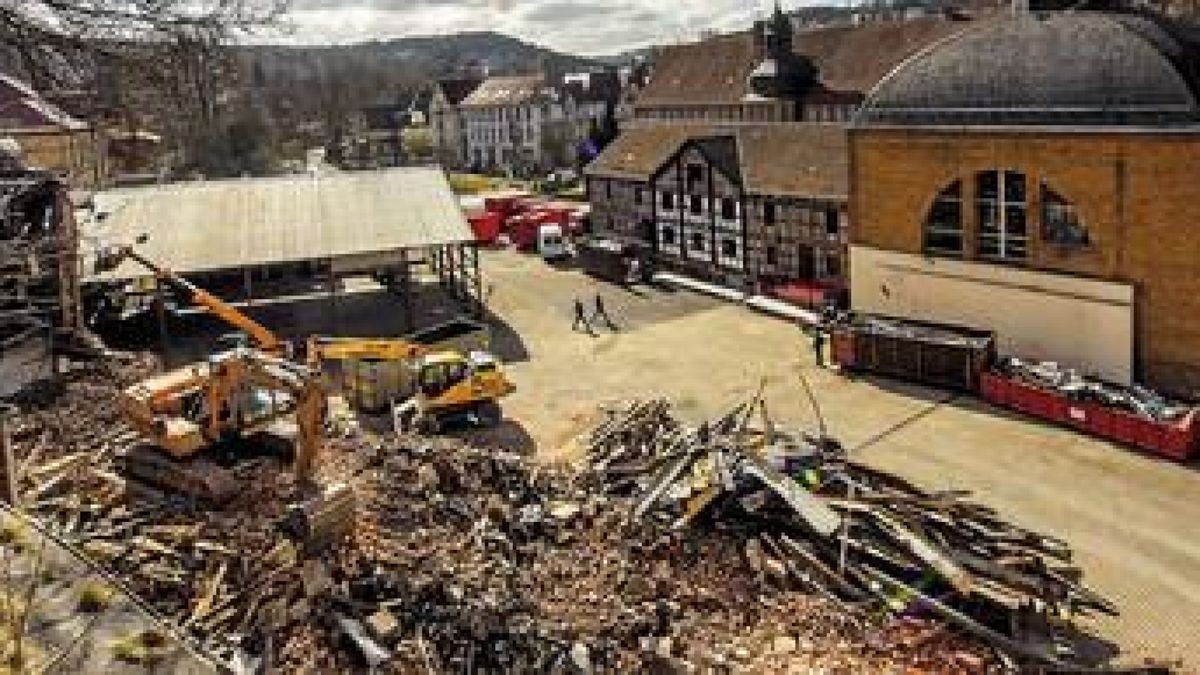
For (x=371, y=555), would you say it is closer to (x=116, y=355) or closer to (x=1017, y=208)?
(x=116, y=355)

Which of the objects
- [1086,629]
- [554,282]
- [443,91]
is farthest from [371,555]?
[443,91]

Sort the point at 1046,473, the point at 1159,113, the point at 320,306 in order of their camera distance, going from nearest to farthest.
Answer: the point at 1046,473
the point at 1159,113
the point at 320,306

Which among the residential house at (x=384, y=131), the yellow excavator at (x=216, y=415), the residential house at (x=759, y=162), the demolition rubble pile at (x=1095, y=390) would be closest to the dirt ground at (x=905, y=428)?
the demolition rubble pile at (x=1095, y=390)

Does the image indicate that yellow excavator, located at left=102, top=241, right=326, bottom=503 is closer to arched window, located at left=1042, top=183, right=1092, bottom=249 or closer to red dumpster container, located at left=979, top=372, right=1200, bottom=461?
red dumpster container, located at left=979, top=372, right=1200, bottom=461

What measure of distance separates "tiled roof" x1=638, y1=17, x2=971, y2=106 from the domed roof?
10.8m

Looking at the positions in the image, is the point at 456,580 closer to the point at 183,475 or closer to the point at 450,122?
the point at 183,475

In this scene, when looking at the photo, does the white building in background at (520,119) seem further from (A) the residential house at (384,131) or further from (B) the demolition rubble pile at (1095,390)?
(B) the demolition rubble pile at (1095,390)

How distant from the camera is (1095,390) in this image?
2538 cm

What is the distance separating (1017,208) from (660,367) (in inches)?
405

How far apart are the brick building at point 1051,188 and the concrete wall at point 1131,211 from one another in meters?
0.03

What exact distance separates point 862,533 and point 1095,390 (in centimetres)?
996

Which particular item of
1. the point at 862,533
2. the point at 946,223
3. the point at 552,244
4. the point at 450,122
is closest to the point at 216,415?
the point at 862,533

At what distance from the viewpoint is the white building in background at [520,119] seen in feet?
334

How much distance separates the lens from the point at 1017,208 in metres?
29.0
